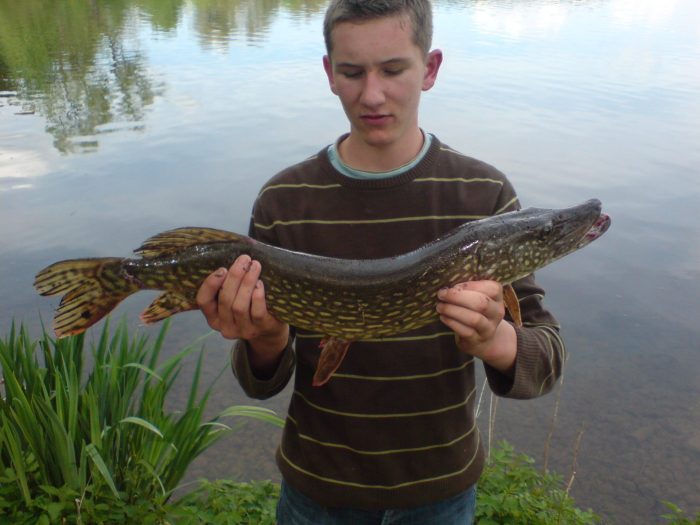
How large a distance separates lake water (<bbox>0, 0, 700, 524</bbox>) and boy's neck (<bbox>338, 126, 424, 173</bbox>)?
1.68m

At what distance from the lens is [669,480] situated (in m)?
3.75

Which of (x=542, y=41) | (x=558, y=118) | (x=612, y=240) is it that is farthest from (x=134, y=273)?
(x=542, y=41)

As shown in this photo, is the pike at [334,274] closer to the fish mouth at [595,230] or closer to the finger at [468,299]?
the fish mouth at [595,230]

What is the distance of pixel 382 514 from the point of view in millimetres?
1809

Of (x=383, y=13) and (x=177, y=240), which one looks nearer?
(x=383, y=13)

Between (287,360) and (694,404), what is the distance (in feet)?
12.2

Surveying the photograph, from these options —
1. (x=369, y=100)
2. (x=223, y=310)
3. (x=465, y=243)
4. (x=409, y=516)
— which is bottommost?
(x=409, y=516)

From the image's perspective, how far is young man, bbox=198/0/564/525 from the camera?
1.78m

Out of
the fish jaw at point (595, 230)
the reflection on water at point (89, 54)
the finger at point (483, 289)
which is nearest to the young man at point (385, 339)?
the finger at point (483, 289)

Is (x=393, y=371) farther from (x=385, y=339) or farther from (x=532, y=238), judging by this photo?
(x=532, y=238)

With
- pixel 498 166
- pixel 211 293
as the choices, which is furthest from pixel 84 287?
pixel 498 166

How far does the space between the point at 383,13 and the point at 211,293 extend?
3.18 feet

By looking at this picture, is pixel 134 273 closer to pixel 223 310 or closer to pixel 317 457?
pixel 223 310

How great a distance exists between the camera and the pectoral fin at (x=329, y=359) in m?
1.73
